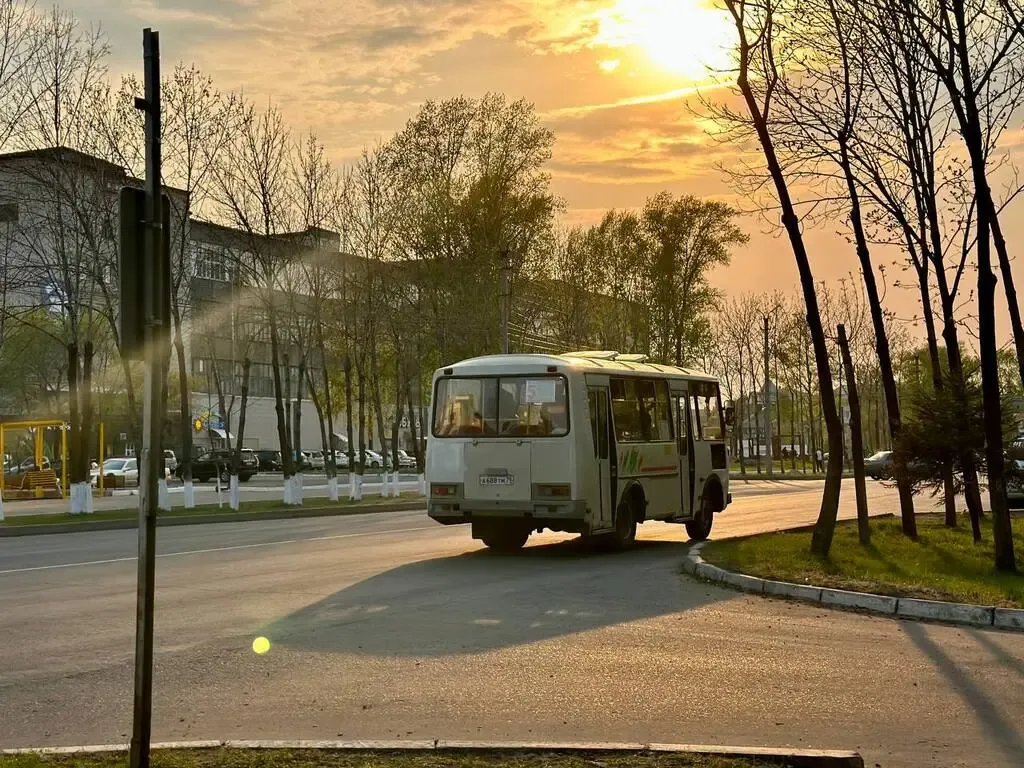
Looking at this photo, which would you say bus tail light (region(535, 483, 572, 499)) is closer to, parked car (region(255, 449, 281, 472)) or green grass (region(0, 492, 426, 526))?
green grass (region(0, 492, 426, 526))

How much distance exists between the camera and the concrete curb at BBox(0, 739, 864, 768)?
6.16 metres

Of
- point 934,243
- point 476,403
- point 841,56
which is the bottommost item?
point 476,403

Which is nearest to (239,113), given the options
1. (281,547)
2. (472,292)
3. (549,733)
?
(472,292)

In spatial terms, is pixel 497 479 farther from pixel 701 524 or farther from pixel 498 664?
pixel 498 664

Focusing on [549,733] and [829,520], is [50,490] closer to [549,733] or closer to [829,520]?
[829,520]

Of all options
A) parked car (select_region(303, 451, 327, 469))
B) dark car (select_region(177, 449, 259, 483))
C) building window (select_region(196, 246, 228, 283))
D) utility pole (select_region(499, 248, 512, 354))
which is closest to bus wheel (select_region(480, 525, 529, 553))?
building window (select_region(196, 246, 228, 283))

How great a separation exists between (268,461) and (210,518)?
60646mm

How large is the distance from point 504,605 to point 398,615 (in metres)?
1.28

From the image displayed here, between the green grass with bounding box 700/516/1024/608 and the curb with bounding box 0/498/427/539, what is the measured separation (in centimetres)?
1459

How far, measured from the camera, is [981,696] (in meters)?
7.93

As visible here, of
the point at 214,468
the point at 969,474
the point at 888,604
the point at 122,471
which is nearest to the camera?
the point at 888,604

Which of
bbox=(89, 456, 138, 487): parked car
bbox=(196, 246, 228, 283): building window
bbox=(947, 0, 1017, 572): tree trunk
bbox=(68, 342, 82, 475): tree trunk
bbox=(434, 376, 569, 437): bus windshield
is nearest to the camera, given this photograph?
bbox=(947, 0, 1017, 572): tree trunk

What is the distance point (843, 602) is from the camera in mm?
12195

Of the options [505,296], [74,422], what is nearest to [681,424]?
[74,422]
